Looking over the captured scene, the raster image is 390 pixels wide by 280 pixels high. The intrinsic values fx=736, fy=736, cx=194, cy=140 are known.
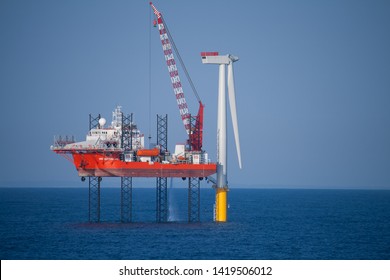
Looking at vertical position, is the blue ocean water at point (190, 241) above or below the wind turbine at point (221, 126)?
below

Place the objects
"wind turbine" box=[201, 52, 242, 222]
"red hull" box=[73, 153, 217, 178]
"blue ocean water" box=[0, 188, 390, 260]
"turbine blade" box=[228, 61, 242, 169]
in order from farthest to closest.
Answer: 1. "turbine blade" box=[228, 61, 242, 169]
2. "wind turbine" box=[201, 52, 242, 222]
3. "red hull" box=[73, 153, 217, 178]
4. "blue ocean water" box=[0, 188, 390, 260]

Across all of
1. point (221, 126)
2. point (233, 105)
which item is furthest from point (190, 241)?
point (233, 105)

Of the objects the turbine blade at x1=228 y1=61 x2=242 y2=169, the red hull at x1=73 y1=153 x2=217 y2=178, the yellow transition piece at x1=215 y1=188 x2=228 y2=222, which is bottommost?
the yellow transition piece at x1=215 y1=188 x2=228 y2=222

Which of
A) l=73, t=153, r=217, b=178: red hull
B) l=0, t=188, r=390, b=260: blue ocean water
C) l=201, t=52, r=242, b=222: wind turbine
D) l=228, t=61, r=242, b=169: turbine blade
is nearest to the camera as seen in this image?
l=0, t=188, r=390, b=260: blue ocean water

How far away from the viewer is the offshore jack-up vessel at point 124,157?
244 feet

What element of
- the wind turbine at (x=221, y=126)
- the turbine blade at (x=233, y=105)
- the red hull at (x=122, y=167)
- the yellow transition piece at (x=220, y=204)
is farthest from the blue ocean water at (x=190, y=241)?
the turbine blade at (x=233, y=105)

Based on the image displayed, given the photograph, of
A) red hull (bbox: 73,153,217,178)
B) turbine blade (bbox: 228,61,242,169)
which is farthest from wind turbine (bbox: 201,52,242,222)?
red hull (bbox: 73,153,217,178)

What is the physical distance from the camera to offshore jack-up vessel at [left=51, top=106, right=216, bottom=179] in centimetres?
7438

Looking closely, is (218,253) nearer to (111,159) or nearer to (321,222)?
(111,159)

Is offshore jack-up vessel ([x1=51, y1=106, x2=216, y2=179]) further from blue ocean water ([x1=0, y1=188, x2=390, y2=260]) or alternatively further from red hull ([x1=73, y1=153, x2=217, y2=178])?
blue ocean water ([x1=0, y1=188, x2=390, y2=260])

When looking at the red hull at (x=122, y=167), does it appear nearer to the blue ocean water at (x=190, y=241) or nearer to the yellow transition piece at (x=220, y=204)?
the yellow transition piece at (x=220, y=204)

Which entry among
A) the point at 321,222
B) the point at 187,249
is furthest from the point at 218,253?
the point at 321,222

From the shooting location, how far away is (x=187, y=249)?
62.1m

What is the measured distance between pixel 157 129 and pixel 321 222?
30350mm
